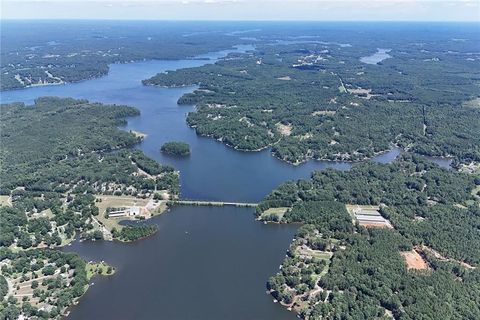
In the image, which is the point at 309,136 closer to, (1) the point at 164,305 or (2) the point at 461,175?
(2) the point at 461,175

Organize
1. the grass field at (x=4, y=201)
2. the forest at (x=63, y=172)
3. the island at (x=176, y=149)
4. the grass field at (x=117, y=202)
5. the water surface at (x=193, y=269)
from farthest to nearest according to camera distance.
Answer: the island at (x=176, y=149) → the grass field at (x=4, y=201) → the grass field at (x=117, y=202) → the forest at (x=63, y=172) → the water surface at (x=193, y=269)

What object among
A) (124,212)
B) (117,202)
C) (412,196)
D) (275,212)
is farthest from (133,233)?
(412,196)

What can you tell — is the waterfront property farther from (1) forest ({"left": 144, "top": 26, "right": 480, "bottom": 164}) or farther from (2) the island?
(2) the island

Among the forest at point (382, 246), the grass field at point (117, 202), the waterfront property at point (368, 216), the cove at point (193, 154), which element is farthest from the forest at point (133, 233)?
the waterfront property at point (368, 216)

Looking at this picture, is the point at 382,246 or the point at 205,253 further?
the point at 205,253

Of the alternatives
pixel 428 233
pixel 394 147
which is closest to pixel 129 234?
pixel 428 233

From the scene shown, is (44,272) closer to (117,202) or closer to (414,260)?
(117,202)

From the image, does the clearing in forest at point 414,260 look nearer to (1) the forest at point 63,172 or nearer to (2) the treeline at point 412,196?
(2) the treeline at point 412,196
